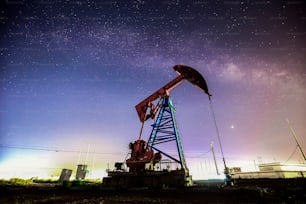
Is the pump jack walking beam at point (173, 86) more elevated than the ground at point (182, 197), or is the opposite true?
the pump jack walking beam at point (173, 86)

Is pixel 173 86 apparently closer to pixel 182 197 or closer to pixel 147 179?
pixel 147 179

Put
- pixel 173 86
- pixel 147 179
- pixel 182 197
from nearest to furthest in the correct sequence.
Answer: pixel 182 197 < pixel 147 179 < pixel 173 86

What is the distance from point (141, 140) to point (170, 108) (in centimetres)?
398

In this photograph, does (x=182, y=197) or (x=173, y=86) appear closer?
(x=182, y=197)

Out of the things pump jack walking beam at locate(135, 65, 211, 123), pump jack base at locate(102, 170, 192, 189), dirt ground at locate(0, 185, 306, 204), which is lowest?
dirt ground at locate(0, 185, 306, 204)

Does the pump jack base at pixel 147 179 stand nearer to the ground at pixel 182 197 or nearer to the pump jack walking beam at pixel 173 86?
the ground at pixel 182 197

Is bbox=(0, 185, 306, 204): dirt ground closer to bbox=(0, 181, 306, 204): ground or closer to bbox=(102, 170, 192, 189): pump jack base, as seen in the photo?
bbox=(0, 181, 306, 204): ground

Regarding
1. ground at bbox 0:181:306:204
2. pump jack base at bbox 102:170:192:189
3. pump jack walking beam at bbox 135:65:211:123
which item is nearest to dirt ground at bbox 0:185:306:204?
ground at bbox 0:181:306:204

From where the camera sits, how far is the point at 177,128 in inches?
548

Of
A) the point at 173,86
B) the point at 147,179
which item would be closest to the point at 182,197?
the point at 147,179

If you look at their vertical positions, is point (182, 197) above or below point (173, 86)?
below

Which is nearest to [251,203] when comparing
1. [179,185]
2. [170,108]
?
[179,185]

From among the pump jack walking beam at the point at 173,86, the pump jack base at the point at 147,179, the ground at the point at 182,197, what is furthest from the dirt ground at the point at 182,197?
the pump jack walking beam at the point at 173,86

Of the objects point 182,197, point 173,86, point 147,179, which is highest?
point 173,86
